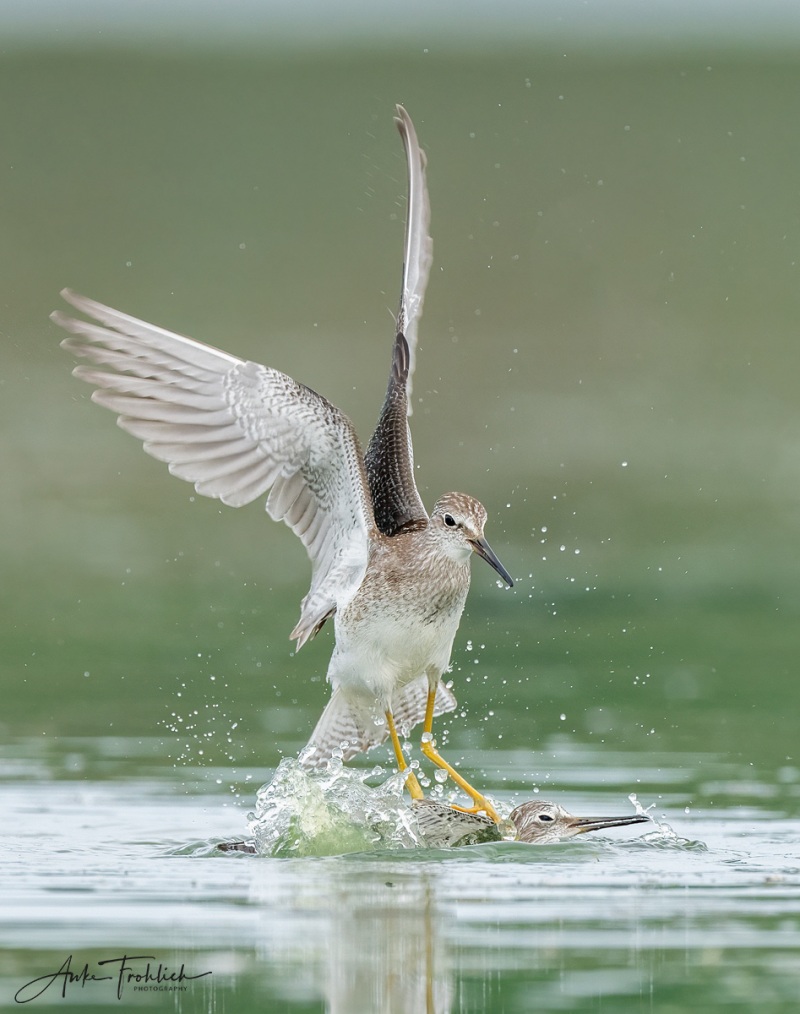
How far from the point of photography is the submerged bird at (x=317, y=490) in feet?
34.9

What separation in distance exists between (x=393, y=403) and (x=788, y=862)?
3.53 metres

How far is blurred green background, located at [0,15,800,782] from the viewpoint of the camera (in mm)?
14617

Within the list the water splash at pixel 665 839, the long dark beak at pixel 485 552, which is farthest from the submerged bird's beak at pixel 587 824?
the long dark beak at pixel 485 552

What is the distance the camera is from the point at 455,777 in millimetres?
11242

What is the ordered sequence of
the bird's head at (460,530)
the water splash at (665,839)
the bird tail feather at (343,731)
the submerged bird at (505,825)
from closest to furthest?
the water splash at (665,839) → the submerged bird at (505,825) → the bird's head at (460,530) → the bird tail feather at (343,731)

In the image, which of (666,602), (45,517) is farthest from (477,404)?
(666,602)

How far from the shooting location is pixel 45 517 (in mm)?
21500

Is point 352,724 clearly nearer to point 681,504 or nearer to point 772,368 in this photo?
point 681,504

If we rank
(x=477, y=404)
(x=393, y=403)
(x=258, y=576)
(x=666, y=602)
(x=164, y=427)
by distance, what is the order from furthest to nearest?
(x=477, y=404) → (x=258, y=576) → (x=666, y=602) → (x=393, y=403) → (x=164, y=427)

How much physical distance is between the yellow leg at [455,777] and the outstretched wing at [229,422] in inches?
38.7

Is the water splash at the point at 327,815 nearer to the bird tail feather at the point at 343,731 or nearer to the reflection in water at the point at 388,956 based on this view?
the bird tail feather at the point at 343,731

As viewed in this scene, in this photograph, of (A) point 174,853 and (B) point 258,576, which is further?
(B) point 258,576
